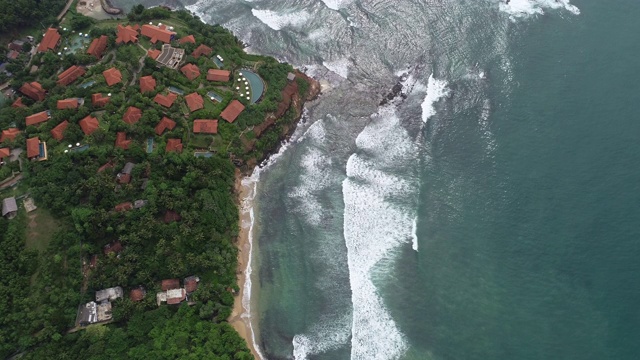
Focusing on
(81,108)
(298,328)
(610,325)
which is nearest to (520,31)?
(610,325)

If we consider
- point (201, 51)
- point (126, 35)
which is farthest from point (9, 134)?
point (201, 51)

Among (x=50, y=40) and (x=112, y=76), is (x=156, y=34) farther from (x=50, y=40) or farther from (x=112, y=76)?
(x=50, y=40)

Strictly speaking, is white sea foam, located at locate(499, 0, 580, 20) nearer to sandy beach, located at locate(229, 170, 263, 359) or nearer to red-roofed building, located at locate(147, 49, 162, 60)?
sandy beach, located at locate(229, 170, 263, 359)

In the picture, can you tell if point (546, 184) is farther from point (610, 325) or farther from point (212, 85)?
point (212, 85)

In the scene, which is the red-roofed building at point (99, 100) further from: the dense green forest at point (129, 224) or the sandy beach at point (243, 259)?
the sandy beach at point (243, 259)

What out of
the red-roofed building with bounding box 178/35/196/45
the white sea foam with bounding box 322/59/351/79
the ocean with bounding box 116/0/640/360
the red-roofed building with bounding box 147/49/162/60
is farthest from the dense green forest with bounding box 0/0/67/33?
the white sea foam with bounding box 322/59/351/79

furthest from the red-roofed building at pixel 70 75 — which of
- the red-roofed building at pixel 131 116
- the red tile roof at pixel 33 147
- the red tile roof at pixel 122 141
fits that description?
the red tile roof at pixel 122 141
